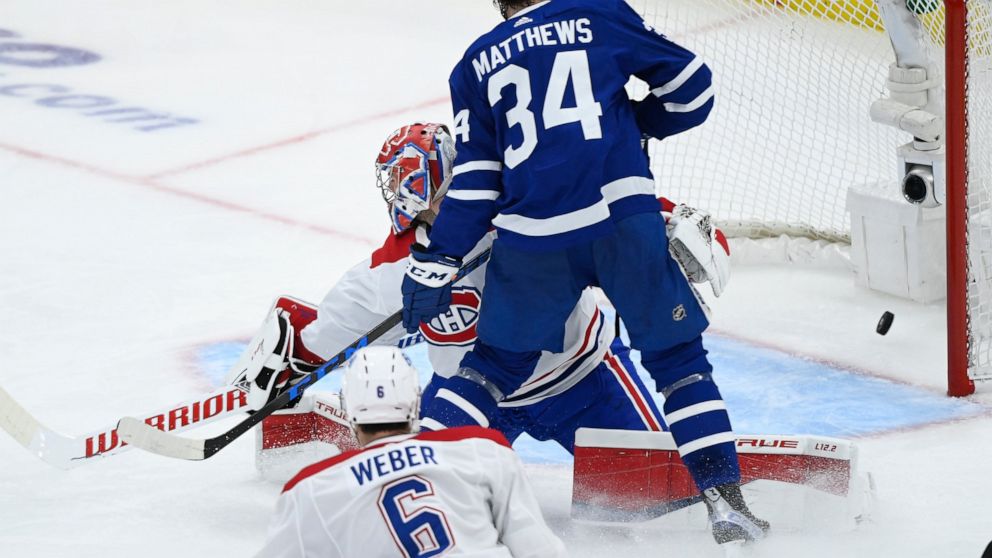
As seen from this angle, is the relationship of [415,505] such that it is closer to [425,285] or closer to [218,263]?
[425,285]

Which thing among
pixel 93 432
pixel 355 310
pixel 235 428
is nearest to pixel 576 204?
pixel 355 310

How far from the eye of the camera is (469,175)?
259 cm

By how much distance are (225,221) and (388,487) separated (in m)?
3.16

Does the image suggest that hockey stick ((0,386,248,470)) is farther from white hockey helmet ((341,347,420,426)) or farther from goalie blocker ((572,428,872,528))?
white hockey helmet ((341,347,420,426))

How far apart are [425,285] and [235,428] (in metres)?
0.51

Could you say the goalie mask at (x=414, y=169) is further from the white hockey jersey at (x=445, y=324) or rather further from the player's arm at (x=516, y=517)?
the player's arm at (x=516, y=517)

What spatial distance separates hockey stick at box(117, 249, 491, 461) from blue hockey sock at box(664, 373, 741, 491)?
454mm

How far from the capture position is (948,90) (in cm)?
333

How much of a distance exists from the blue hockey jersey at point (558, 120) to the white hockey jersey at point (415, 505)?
72cm

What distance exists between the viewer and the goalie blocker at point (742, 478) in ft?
9.02

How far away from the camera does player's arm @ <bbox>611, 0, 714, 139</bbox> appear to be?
2533 millimetres

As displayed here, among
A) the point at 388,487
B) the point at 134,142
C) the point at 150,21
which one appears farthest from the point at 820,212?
the point at 150,21

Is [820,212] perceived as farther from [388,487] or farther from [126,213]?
[388,487]

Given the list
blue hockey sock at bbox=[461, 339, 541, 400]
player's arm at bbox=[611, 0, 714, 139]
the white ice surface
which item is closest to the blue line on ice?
the white ice surface
